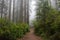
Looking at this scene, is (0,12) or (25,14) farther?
(25,14)

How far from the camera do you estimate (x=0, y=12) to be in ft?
34.0

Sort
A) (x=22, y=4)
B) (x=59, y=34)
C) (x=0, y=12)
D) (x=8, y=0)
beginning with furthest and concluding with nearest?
(x=22, y=4) → (x=8, y=0) → (x=0, y=12) → (x=59, y=34)

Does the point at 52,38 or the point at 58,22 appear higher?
the point at 58,22

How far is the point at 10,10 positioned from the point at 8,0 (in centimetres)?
75

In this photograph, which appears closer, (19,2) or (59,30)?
(59,30)

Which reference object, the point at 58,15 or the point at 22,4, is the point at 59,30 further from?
the point at 22,4

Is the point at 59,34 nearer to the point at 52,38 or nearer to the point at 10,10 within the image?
the point at 52,38

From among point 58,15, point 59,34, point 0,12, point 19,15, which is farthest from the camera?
point 19,15

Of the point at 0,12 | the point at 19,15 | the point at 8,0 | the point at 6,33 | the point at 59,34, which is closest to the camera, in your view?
the point at 59,34

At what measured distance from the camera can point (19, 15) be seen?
557 inches

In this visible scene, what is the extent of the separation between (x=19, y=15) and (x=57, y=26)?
8.42 m

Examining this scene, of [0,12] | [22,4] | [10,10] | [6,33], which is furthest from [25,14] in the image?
[6,33]

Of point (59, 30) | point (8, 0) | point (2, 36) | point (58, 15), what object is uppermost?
point (8, 0)

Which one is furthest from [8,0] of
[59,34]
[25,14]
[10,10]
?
[59,34]
